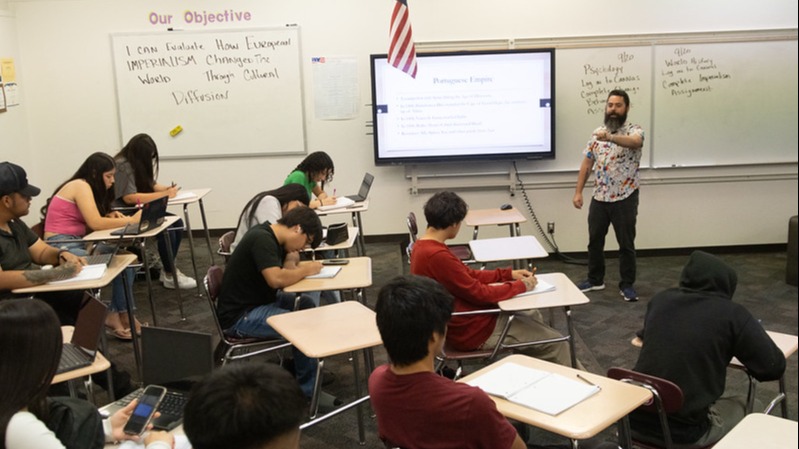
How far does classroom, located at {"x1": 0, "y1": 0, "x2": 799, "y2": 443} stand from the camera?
652cm

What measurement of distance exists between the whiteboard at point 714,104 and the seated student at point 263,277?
413cm

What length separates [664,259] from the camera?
22.2 ft

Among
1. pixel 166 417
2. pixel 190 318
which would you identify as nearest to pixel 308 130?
pixel 190 318

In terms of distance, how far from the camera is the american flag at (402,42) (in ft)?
18.4

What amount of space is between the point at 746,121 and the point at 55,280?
578 cm

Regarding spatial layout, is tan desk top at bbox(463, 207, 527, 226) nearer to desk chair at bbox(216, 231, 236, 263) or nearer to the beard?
the beard

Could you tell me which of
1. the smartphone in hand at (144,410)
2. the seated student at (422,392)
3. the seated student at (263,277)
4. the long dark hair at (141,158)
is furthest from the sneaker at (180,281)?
the seated student at (422,392)

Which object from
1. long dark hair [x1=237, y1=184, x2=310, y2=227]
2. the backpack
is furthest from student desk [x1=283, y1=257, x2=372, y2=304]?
the backpack

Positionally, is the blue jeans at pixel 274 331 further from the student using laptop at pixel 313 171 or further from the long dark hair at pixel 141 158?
the long dark hair at pixel 141 158

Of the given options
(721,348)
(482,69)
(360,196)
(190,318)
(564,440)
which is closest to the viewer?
(721,348)

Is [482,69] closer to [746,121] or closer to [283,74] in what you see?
[283,74]

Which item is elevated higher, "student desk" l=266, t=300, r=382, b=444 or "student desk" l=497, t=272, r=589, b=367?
"student desk" l=497, t=272, r=589, b=367

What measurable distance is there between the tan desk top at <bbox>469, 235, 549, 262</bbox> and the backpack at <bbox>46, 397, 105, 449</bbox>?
254 cm

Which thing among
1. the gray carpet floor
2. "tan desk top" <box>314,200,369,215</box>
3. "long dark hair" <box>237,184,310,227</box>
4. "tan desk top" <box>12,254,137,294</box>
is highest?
"long dark hair" <box>237,184,310,227</box>
